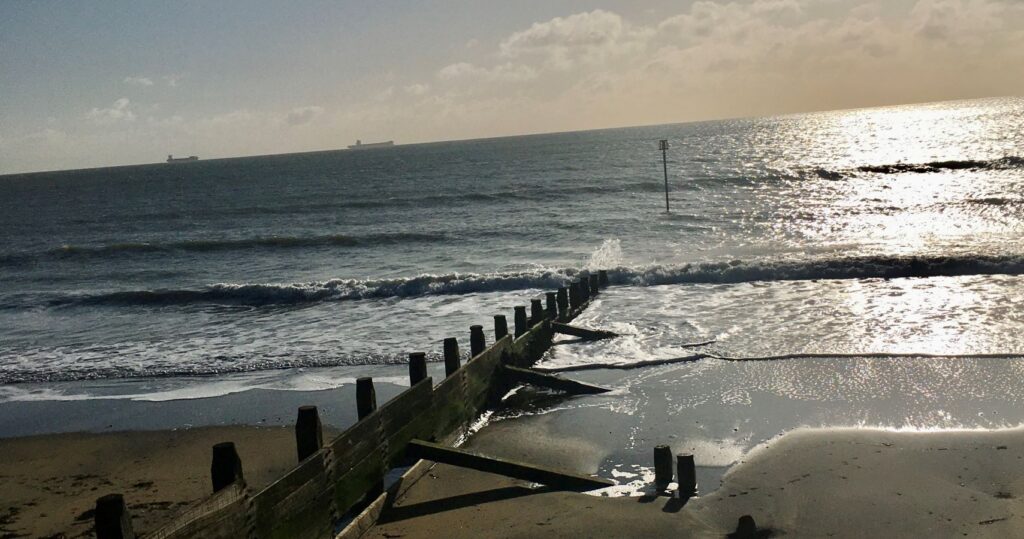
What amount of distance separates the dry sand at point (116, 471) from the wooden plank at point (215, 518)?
9.75 feet

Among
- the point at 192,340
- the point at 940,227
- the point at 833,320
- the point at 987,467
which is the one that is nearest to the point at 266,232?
the point at 192,340

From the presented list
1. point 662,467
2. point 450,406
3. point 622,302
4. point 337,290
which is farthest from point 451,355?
point 337,290

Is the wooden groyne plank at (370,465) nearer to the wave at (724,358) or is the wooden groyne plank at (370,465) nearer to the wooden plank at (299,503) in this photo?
the wooden plank at (299,503)

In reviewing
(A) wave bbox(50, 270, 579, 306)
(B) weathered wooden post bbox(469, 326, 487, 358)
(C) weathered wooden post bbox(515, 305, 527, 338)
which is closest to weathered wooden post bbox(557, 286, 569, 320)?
(C) weathered wooden post bbox(515, 305, 527, 338)

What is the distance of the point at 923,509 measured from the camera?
754 cm

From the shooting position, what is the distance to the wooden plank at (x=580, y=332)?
15.1 m

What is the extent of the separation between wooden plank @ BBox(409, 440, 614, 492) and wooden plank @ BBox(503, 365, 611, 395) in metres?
3.32

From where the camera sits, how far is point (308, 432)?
267 inches

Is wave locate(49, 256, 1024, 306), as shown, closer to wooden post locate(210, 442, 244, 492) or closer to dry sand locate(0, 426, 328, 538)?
dry sand locate(0, 426, 328, 538)

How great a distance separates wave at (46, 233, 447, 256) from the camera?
37406 mm

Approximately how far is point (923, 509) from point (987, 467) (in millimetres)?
1302

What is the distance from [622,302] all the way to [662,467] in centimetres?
1134

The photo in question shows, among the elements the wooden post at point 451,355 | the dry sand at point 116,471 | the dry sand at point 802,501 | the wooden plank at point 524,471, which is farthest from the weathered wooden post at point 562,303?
the wooden plank at point 524,471

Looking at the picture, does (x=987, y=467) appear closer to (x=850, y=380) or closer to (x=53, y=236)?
(x=850, y=380)
